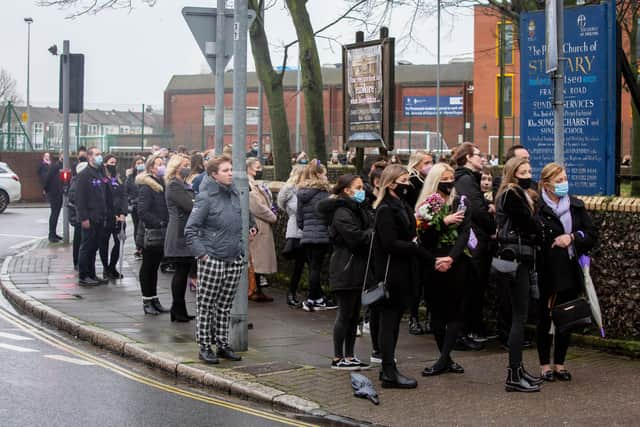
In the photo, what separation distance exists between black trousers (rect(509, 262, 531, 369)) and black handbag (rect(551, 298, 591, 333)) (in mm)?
279

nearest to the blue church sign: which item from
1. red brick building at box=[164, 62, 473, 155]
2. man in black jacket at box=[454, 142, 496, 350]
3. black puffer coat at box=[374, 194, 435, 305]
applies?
man in black jacket at box=[454, 142, 496, 350]

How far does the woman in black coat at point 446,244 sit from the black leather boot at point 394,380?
1.49ft

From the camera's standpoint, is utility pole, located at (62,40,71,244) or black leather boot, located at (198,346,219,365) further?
utility pole, located at (62,40,71,244)

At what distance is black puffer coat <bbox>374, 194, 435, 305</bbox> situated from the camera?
7996 mm

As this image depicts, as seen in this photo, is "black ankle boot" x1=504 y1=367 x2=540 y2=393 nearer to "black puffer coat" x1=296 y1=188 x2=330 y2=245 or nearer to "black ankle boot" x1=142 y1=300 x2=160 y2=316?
"black puffer coat" x1=296 y1=188 x2=330 y2=245

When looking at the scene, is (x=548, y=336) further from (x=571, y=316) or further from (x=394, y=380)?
(x=394, y=380)

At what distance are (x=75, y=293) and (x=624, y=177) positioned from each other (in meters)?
7.42

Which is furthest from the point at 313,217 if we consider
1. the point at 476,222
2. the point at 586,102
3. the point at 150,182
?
the point at 586,102

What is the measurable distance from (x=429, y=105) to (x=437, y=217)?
6215 cm

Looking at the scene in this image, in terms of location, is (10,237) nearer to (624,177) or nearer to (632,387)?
(624,177)

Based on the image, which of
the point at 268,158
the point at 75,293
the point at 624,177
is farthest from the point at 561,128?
the point at 268,158

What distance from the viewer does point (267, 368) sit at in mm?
8867

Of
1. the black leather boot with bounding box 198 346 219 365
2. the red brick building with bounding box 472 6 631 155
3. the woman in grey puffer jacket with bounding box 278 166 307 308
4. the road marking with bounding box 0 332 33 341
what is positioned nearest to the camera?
the black leather boot with bounding box 198 346 219 365

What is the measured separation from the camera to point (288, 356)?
9.48m
